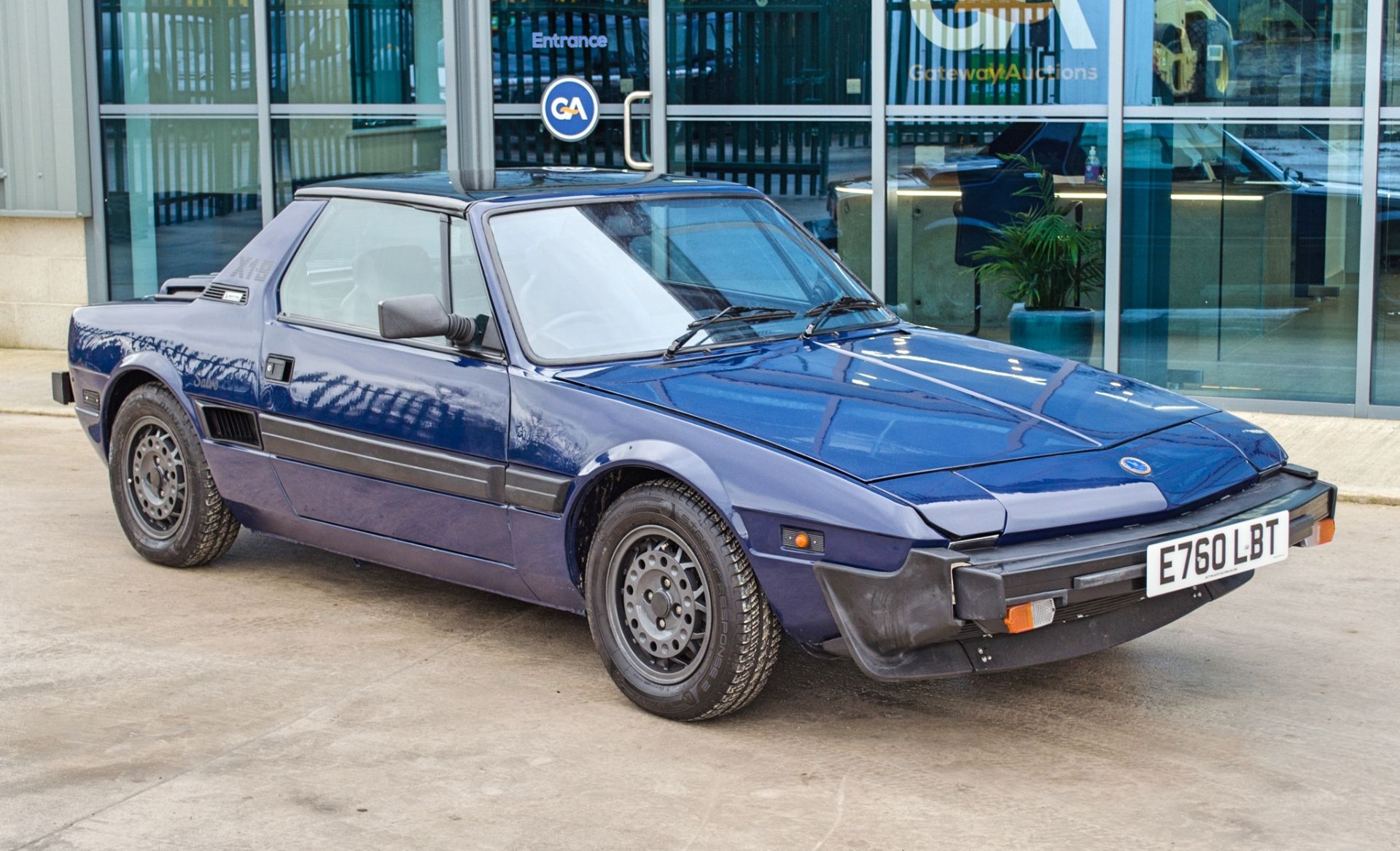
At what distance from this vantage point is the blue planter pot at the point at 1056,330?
36.3 ft

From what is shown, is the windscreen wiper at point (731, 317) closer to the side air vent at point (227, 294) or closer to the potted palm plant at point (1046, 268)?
the side air vent at point (227, 294)

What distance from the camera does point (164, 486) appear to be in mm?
6742

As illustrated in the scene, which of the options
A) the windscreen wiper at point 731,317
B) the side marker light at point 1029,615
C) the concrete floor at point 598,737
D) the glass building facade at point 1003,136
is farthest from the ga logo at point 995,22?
the side marker light at point 1029,615

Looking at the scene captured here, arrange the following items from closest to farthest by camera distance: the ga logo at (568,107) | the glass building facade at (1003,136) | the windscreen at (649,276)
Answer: the windscreen at (649,276)
the glass building facade at (1003,136)
the ga logo at (568,107)

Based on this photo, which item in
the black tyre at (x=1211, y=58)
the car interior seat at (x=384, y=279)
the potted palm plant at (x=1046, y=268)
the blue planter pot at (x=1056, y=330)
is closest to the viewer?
the car interior seat at (x=384, y=279)

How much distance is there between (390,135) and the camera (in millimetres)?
12938

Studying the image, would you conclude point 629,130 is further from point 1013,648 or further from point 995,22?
point 1013,648

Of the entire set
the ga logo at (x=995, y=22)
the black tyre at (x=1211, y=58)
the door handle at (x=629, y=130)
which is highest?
the ga logo at (x=995, y=22)

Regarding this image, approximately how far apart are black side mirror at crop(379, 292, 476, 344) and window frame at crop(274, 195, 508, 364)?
5.3 inches

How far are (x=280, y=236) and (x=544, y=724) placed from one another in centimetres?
246

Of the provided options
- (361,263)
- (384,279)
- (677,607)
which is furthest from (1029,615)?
(361,263)

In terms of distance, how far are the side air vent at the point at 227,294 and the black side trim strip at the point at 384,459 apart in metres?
0.55

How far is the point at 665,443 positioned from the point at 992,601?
1093mm

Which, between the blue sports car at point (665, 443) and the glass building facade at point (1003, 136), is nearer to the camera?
the blue sports car at point (665, 443)
